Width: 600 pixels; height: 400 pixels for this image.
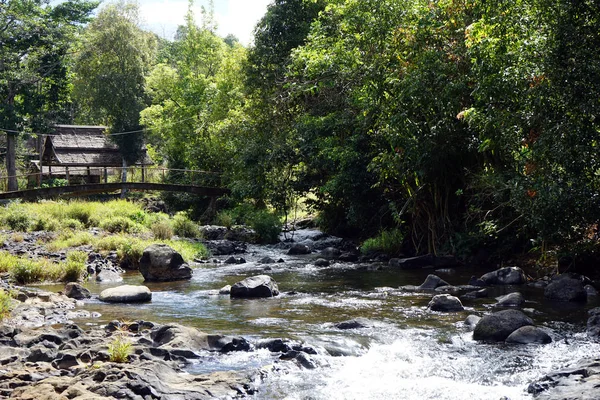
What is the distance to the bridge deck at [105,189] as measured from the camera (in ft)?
109

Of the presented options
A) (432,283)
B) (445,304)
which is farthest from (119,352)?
(432,283)

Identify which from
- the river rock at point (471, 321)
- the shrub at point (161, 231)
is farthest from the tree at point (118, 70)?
the river rock at point (471, 321)

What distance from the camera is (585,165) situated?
41.3 feet

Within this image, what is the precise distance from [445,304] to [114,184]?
2430 centimetres

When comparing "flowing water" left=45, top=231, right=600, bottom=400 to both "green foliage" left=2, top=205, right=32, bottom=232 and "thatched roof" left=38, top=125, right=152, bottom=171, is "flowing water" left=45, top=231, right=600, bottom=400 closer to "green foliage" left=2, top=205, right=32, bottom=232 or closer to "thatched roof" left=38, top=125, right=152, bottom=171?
"green foliage" left=2, top=205, right=32, bottom=232

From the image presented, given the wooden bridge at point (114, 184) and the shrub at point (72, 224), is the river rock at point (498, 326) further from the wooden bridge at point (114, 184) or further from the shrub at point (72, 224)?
the wooden bridge at point (114, 184)

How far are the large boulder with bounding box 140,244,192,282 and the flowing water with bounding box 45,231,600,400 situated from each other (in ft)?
1.94

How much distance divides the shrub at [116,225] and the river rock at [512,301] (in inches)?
650

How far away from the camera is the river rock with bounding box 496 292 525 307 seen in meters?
14.0

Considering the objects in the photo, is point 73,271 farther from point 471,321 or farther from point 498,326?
point 498,326

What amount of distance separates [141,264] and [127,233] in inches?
310

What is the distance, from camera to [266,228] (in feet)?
96.5

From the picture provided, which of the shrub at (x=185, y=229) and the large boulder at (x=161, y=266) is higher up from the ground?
the shrub at (x=185, y=229)

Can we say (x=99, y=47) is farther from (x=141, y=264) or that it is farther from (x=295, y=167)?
(x=141, y=264)
